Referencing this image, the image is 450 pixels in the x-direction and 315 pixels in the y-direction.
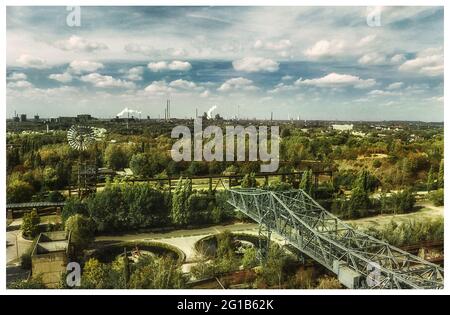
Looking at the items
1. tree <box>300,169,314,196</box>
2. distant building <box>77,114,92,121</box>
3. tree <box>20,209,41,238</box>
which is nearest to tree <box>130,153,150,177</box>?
distant building <box>77,114,92,121</box>

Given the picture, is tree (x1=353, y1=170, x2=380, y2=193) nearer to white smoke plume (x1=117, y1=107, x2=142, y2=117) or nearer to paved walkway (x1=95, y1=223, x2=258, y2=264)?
paved walkway (x1=95, y1=223, x2=258, y2=264)

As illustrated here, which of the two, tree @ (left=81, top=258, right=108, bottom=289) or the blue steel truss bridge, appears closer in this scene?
the blue steel truss bridge

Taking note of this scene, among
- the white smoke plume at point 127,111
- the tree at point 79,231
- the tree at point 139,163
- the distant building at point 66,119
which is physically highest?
the white smoke plume at point 127,111

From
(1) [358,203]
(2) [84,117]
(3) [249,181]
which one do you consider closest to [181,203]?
(3) [249,181]

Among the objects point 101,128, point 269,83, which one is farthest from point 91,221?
point 269,83

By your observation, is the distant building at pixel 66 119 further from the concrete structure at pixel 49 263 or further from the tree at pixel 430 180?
the tree at pixel 430 180

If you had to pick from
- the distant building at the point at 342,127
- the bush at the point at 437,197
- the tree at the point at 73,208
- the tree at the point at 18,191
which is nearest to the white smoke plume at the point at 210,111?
the distant building at the point at 342,127
